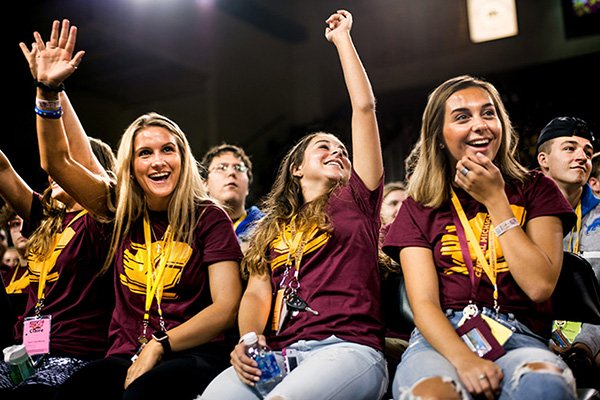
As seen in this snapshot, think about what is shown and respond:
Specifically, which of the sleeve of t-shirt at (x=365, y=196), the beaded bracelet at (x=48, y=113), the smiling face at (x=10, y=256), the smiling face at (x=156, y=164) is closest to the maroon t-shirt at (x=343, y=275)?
the sleeve of t-shirt at (x=365, y=196)

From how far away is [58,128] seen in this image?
2193 mm

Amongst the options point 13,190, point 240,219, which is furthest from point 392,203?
point 13,190

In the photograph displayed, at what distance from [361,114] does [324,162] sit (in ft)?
1.40

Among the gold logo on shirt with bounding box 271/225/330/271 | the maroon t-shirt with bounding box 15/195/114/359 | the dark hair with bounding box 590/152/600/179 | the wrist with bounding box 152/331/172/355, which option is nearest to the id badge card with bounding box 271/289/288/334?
the gold logo on shirt with bounding box 271/225/330/271

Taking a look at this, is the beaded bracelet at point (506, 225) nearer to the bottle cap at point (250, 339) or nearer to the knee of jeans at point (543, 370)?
the knee of jeans at point (543, 370)

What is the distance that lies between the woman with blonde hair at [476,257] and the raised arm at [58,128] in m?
1.22

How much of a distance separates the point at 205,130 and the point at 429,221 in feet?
23.4

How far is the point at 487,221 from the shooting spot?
5.87ft

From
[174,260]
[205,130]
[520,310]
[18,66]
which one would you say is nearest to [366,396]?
[520,310]

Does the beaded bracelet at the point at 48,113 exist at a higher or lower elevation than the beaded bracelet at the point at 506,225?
higher

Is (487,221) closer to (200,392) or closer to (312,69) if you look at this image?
(200,392)

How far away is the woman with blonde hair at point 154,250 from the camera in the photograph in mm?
1957

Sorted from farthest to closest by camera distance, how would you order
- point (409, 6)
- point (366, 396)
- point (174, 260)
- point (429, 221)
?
point (409, 6) < point (174, 260) < point (429, 221) < point (366, 396)

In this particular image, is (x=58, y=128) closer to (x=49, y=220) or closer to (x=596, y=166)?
(x=49, y=220)
